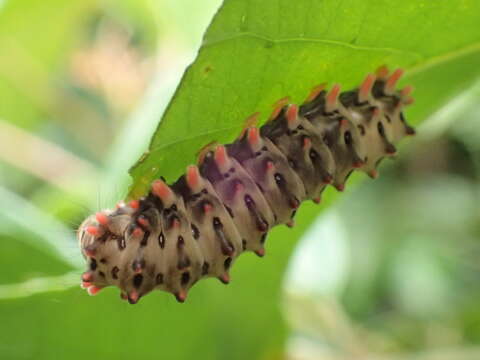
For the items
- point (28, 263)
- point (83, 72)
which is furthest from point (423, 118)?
point (83, 72)

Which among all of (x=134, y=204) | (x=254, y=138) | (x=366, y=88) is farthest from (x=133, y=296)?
(x=366, y=88)

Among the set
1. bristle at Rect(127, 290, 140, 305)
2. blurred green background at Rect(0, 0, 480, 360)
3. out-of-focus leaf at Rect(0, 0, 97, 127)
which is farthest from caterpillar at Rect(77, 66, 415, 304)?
out-of-focus leaf at Rect(0, 0, 97, 127)

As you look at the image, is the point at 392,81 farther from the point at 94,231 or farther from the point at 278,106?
the point at 94,231

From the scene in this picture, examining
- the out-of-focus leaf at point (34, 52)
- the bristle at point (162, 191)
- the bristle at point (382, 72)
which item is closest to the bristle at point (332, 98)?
the bristle at point (382, 72)

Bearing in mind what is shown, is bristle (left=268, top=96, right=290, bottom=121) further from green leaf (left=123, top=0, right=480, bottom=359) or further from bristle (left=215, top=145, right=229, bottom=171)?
bristle (left=215, top=145, right=229, bottom=171)

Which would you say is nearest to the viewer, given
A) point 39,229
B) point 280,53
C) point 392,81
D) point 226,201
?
point 280,53
